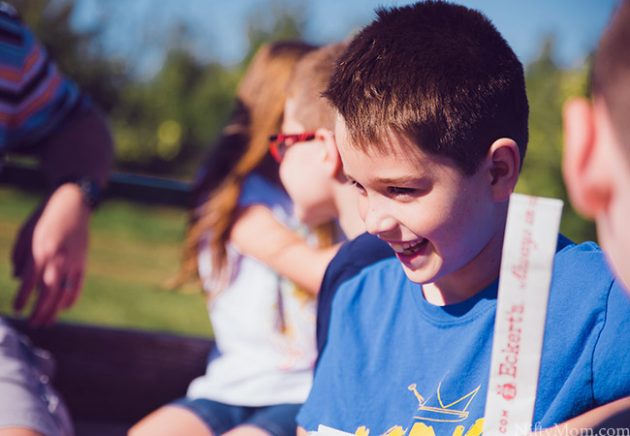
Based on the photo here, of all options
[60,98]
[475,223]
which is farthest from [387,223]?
[60,98]

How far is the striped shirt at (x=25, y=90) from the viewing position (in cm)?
240

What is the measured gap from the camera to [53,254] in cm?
221

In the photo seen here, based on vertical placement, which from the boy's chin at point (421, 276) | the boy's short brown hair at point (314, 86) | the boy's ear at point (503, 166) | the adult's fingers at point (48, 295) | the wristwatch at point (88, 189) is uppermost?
the boy's short brown hair at point (314, 86)

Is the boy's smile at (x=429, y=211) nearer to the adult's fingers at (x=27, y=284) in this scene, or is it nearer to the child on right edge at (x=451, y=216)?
the child on right edge at (x=451, y=216)

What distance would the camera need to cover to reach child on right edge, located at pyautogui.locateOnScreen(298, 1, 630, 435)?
4.73 ft

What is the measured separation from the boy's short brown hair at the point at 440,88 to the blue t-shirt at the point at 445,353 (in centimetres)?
30

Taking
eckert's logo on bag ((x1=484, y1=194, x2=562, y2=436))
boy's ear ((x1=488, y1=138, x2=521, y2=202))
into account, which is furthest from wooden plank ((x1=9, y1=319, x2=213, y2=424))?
eckert's logo on bag ((x1=484, y1=194, x2=562, y2=436))

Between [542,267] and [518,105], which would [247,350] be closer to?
[518,105]

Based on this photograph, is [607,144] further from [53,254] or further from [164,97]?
[164,97]

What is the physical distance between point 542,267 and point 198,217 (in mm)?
1743

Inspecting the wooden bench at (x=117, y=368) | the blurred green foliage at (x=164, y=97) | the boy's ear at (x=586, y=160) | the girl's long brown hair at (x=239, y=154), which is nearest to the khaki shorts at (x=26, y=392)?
the wooden bench at (x=117, y=368)

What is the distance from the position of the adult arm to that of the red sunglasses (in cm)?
62

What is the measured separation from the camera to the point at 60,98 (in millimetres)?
2555

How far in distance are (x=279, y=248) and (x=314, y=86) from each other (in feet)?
1.65
